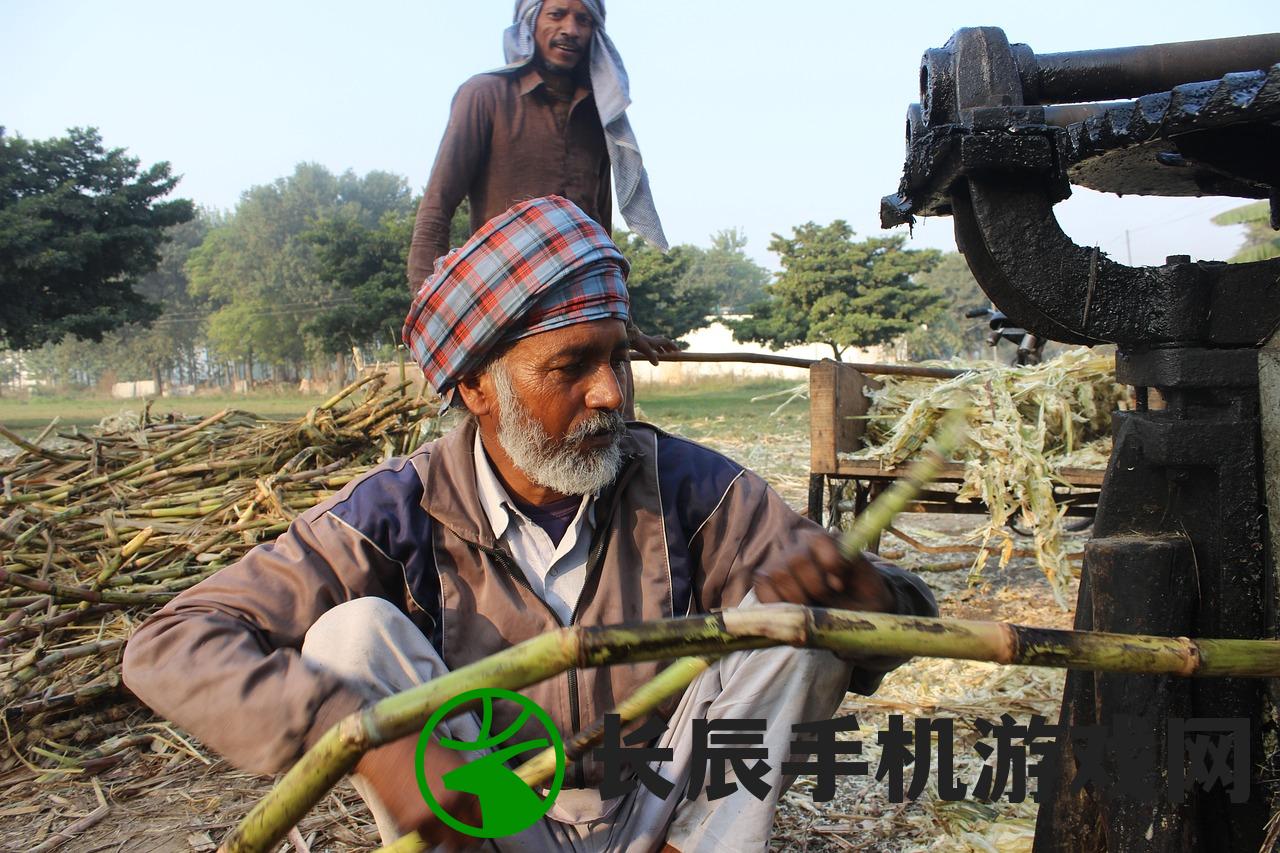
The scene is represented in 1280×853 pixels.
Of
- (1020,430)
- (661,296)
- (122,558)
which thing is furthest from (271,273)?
(1020,430)

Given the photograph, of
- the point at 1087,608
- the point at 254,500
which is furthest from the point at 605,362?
the point at 254,500

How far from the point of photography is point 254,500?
4.19 meters

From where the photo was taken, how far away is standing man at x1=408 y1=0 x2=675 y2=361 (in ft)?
11.1

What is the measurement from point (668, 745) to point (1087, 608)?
84 centimetres

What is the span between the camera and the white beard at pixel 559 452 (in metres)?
1.89

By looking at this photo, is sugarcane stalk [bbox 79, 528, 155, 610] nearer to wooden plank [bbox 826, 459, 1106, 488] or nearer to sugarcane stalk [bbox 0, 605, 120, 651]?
sugarcane stalk [bbox 0, 605, 120, 651]

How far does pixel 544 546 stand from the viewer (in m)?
1.95

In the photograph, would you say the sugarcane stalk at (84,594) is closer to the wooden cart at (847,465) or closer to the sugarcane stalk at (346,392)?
the sugarcane stalk at (346,392)

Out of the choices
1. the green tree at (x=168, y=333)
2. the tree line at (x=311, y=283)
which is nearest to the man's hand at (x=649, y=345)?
the tree line at (x=311, y=283)

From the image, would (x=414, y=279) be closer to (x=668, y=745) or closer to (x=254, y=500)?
(x=254, y=500)

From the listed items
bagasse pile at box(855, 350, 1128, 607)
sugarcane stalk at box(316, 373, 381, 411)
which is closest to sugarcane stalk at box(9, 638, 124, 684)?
sugarcane stalk at box(316, 373, 381, 411)

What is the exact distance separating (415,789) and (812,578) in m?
0.70

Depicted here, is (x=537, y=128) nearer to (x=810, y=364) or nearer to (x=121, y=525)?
(x=810, y=364)

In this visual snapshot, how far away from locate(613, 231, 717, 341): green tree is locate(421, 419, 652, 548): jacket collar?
99.2ft
